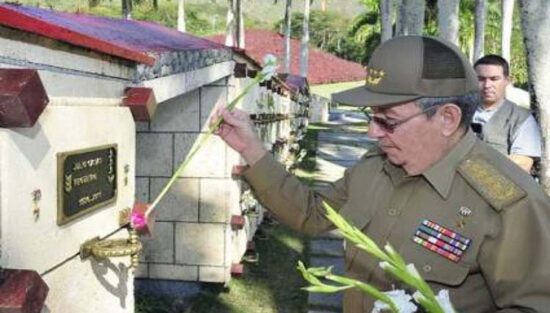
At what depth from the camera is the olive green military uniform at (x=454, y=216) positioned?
1.92 meters

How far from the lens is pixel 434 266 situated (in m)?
2.15

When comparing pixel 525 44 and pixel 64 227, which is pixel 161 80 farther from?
pixel 525 44

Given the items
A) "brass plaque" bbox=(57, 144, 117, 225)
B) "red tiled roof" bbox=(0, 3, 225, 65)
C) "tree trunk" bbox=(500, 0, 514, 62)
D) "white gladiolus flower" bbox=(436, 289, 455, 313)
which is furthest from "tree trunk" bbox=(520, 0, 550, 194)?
"tree trunk" bbox=(500, 0, 514, 62)

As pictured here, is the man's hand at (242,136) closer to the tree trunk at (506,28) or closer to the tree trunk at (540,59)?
the tree trunk at (540,59)

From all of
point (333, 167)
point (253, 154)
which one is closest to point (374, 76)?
point (253, 154)

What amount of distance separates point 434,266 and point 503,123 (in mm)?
2736

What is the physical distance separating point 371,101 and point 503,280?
2.27 feet

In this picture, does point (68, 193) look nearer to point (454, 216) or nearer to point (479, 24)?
point (454, 216)

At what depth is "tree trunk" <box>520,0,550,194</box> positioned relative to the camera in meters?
4.52

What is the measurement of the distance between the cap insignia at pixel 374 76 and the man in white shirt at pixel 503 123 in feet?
7.97

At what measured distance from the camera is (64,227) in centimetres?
252

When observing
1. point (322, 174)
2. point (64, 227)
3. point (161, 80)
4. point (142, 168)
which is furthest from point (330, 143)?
point (64, 227)

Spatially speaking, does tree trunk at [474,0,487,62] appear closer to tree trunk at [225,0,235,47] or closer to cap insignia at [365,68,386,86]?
tree trunk at [225,0,235,47]

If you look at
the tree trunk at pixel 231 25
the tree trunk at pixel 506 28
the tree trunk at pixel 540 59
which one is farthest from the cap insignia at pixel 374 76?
the tree trunk at pixel 231 25
